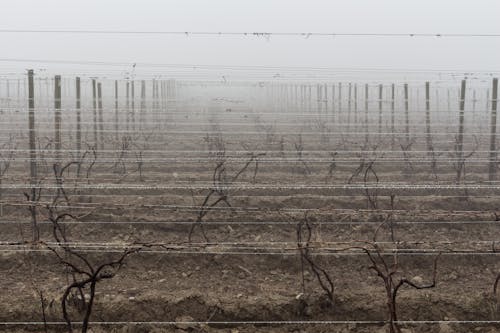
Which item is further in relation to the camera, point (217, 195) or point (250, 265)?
point (217, 195)

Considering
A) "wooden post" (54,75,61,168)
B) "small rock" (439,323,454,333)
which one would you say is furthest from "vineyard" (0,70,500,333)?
"wooden post" (54,75,61,168)

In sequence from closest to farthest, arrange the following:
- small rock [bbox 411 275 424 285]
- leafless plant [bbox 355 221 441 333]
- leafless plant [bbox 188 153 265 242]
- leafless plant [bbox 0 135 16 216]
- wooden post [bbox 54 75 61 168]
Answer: leafless plant [bbox 355 221 441 333]
small rock [bbox 411 275 424 285]
leafless plant [bbox 188 153 265 242]
wooden post [bbox 54 75 61 168]
leafless plant [bbox 0 135 16 216]

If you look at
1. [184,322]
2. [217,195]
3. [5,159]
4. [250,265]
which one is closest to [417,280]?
[250,265]

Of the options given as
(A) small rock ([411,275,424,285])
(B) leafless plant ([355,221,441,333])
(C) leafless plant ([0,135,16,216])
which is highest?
(C) leafless plant ([0,135,16,216])

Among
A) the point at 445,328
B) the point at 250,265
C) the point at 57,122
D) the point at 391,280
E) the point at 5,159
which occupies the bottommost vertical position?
the point at 445,328

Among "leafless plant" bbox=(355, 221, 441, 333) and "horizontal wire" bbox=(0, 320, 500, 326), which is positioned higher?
"leafless plant" bbox=(355, 221, 441, 333)

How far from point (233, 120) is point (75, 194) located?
42.3 ft

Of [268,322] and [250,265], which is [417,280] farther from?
[268,322]

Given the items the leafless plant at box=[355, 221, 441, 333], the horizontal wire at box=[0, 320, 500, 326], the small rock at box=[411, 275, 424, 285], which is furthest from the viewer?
the small rock at box=[411, 275, 424, 285]

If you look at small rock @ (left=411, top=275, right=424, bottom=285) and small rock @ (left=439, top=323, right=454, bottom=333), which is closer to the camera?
small rock @ (left=439, top=323, right=454, bottom=333)

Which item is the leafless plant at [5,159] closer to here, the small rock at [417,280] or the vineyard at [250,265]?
the vineyard at [250,265]

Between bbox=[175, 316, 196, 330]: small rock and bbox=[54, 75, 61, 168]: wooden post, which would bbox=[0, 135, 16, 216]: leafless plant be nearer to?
bbox=[54, 75, 61, 168]: wooden post

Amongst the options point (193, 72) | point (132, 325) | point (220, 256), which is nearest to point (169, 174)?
point (193, 72)

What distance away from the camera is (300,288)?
4.66m
